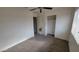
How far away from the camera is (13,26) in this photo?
4.91m

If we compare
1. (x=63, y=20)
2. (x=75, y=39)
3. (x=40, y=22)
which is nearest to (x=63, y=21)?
(x=63, y=20)

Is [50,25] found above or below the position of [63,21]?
below

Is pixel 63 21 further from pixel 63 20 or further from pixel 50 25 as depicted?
pixel 50 25

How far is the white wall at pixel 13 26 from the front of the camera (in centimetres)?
421

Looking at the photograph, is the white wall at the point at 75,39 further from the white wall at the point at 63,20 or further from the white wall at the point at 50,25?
the white wall at the point at 50,25

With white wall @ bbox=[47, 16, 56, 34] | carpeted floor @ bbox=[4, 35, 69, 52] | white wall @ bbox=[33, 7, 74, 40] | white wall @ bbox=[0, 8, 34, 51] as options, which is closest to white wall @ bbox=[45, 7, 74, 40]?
white wall @ bbox=[33, 7, 74, 40]

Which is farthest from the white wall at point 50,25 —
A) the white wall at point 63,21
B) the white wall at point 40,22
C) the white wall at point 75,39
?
the white wall at point 75,39

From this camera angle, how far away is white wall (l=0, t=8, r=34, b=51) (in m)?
4.21

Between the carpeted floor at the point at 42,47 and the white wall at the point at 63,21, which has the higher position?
the white wall at the point at 63,21

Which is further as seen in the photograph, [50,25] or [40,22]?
[40,22]
